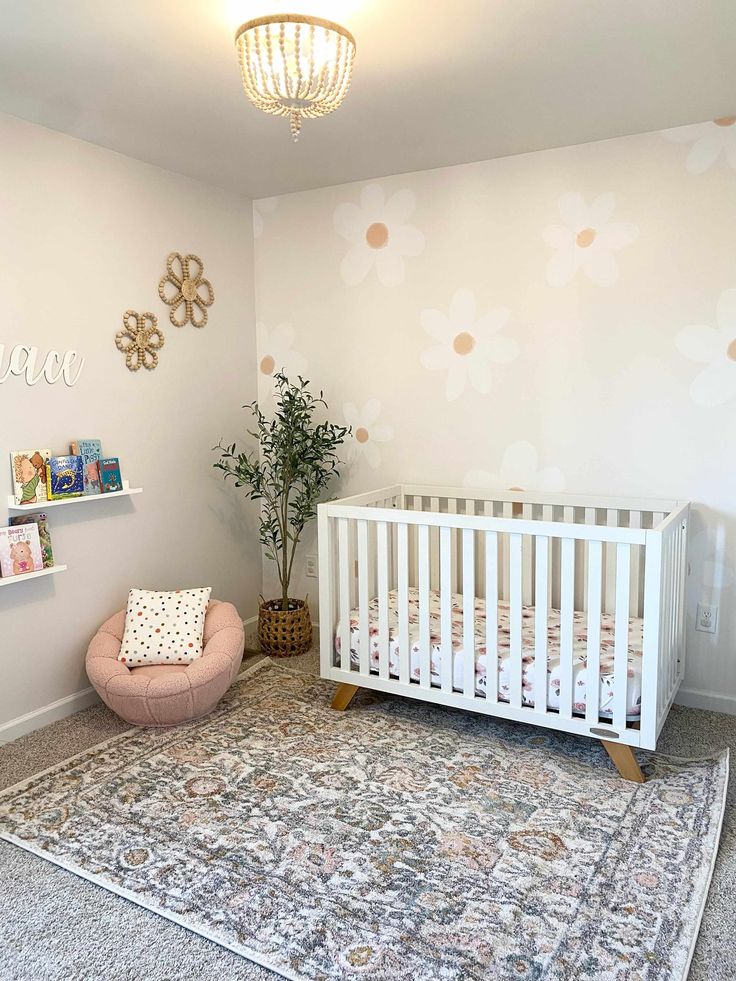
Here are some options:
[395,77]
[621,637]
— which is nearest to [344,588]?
[621,637]

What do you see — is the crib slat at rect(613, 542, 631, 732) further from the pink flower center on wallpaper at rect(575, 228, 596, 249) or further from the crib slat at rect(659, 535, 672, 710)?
the pink flower center on wallpaper at rect(575, 228, 596, 249)

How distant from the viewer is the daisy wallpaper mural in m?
2.94

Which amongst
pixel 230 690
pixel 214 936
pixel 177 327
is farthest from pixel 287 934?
pixel 177 327

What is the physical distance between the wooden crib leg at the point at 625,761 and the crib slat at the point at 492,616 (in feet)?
1.37

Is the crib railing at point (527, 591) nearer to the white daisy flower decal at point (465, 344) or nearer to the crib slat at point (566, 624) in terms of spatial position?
the crib slat at point (566, 624)

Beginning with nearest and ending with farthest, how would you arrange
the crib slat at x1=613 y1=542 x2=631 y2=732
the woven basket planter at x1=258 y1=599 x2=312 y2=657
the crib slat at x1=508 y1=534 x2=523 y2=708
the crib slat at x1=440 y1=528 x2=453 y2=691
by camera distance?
the crib slat at x1=613 y1=542 x2=631 y2=732, the crib slat at x1=508 y1=534 x2=523 y2=708, the crib slat at x1=440 y1=528 x2=453 y2=691, the woven basket planter at x1=258 y1=599 x2=312 y2=657

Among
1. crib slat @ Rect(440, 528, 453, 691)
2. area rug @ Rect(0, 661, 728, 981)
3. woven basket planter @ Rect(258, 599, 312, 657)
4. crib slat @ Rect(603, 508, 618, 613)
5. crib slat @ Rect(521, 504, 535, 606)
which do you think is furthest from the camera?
woven basket planter @ Rect(258, 599, 312, 657)

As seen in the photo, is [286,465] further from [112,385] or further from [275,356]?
[112,385]

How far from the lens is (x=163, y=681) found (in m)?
2.78

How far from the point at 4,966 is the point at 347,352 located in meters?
2.82

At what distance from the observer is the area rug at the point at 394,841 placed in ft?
5.74

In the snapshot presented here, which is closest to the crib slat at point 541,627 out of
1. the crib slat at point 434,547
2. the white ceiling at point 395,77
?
the crib slat at point 434,547

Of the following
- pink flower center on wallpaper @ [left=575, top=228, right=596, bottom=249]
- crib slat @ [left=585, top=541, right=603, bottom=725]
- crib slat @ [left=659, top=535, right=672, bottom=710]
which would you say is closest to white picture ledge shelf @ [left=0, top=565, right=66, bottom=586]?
crib slat @ [left=585, top=541, right=603, bottom=725]

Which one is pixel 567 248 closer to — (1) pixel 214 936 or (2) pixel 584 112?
(2) pixel 584 112
